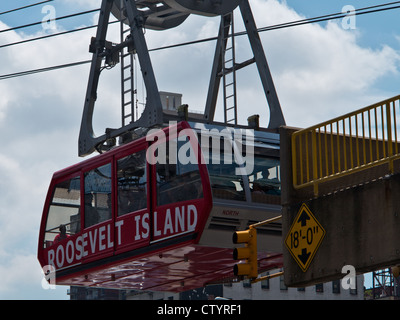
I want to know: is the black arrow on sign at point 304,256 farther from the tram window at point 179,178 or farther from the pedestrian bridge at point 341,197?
the tram window at point 179,178

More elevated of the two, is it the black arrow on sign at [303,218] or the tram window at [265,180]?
the tram window at [265,180]

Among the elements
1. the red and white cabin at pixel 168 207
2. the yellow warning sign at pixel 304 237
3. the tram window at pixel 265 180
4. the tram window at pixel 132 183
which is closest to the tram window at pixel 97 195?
the red and white cabin at pixel 168 207

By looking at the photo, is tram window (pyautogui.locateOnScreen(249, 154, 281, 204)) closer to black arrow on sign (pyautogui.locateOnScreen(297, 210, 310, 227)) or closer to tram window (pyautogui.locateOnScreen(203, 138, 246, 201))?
tram window (pyautogui.locateOnScreen(203, 138, 246, 201))

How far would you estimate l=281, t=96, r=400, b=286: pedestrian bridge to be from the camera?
13.9m

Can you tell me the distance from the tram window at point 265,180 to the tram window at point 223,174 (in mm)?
396

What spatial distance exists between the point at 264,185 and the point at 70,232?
15.6 ft

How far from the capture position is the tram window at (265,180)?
19156 millimetres

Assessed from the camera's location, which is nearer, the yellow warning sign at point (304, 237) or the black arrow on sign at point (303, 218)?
the yellow warning sign at point (304, 237)

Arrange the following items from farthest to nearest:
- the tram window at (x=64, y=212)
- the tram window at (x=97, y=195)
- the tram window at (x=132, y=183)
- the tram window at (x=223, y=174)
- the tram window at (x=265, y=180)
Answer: the tram window at (x=64, y=212), the tram window at (x=97, y=195), the tram window at (x=132, y=183), the tram window at (x=265, y=180), the tram window at (x=223, y=174)

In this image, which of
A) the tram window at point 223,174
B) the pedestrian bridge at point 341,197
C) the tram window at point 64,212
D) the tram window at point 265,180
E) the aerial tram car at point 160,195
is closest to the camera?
the pedestrian bridge at point 341,197

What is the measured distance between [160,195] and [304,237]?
4.46 metres

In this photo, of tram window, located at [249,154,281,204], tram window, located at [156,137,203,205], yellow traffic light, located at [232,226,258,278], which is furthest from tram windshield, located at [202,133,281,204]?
yellow traffic light, located at [232,226,258,278]

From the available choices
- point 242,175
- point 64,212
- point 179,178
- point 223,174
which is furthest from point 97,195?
point 242,175
